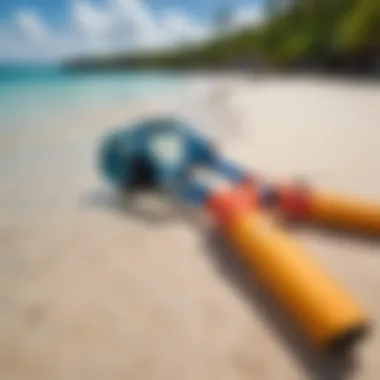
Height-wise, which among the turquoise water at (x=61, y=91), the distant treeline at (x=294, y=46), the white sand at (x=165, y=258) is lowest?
the white sand at (x=165, y=258)

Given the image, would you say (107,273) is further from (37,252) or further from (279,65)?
(279,65)

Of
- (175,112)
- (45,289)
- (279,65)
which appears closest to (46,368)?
(45,289)

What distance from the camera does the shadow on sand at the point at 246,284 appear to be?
0.47m

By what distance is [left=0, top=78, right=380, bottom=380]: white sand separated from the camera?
18.8 inches

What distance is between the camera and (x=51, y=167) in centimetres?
67

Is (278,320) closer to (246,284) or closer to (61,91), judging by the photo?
(246,284)

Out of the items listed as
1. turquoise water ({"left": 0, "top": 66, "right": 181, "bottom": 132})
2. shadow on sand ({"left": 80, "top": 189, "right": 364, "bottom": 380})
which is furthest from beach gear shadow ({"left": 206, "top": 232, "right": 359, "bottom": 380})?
turquoise water ({"left": 0, "top": 66, "right": 181, "bottom": 132})

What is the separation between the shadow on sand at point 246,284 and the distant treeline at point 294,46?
20 centimetres

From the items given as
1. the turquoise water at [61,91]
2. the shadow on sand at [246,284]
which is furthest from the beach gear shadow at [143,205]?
the turquoise water at [61,91]

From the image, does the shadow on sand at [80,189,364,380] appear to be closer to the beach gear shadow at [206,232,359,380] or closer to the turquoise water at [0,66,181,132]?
the beach gear shadow at [206,232,359,380]

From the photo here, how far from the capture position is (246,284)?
1.92ft

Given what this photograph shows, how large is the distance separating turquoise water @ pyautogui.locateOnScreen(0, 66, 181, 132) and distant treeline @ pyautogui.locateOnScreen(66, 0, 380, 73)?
0.02 metres

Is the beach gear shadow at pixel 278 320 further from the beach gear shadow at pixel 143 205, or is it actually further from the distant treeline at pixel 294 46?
the distant treeline at pixel 294 46

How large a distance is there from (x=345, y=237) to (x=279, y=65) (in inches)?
13.2
